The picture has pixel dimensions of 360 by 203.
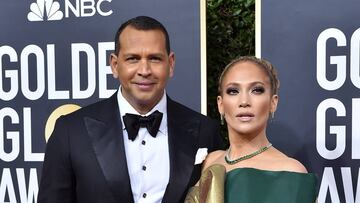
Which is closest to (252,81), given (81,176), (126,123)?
(126,123)

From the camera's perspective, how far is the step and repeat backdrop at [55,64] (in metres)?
2.31

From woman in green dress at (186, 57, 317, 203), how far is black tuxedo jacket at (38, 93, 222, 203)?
0.61 feet

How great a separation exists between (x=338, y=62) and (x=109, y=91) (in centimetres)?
108

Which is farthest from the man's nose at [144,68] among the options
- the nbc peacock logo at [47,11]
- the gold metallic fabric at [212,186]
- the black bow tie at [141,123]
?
the nbc peacock logo at [47,11]

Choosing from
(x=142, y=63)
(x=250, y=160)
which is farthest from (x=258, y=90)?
(x=142, y=63)

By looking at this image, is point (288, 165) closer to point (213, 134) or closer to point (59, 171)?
point (213, 134)

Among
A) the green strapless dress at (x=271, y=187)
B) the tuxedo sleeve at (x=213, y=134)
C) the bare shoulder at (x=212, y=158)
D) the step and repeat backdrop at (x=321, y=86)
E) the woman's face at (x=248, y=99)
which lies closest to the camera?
the green strapless dress at (x=271, y=187)

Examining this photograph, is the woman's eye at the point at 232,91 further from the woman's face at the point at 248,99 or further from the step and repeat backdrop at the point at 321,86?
the step and repeat backdrop at the point at 321,86

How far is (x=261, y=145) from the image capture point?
1470mm

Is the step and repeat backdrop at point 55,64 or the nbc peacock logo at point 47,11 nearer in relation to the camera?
the step and repeat backdrop at point 55,64

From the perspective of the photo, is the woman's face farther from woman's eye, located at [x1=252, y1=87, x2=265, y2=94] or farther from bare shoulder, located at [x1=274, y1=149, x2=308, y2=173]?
bare shoulder, located at [x1=274, y1=149, x2=308, y2=173]

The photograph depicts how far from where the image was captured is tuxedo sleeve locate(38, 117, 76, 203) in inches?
64.9

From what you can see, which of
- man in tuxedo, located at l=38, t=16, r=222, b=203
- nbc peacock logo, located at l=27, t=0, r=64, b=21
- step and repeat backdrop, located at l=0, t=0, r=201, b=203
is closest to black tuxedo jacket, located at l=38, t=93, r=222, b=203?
man in tuxedo, located at l=38, t=16, r=222, b=203

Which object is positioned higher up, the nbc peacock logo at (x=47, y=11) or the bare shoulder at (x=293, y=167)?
the nbc peacock logo at (x=47, y=11)
